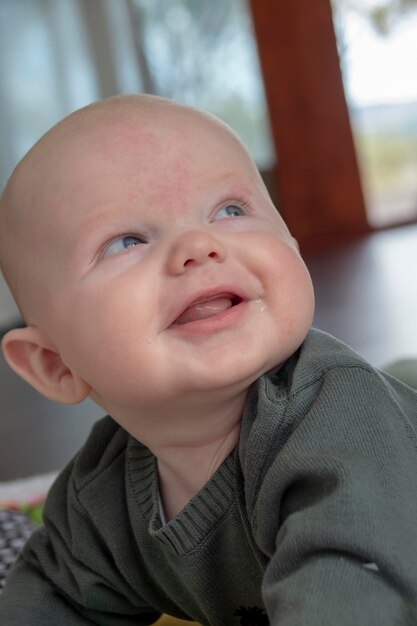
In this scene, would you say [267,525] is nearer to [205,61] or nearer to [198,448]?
[198,448]

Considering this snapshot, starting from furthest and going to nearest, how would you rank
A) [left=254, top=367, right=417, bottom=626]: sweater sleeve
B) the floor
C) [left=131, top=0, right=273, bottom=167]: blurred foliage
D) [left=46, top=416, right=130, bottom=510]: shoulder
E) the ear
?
[left=131, top=0, right=273, bottom=167]: blurred foliage < the floor < [left=46, top=416, right=130, bottom=510]: shoulder < the ear < [left=254, top=367, right=417, bottom=626]: sweater sleeve

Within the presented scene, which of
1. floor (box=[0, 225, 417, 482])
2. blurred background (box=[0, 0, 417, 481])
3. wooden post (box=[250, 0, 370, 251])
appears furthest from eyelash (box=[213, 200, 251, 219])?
wooden post (box=[250, 0, 370, 251])

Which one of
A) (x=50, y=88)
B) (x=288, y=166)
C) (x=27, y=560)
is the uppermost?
(x=27, y=560)

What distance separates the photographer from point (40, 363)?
2.81ft

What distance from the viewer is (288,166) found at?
4684mm

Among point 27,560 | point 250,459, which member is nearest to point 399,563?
point 250,459

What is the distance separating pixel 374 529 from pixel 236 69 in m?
4.34

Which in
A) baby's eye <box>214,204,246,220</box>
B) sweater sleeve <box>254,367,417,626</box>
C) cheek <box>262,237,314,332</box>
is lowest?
sweater sleeve <box>254,367,417,626</box>

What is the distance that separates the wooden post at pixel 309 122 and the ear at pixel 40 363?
3.73 metres

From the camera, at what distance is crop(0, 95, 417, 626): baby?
0.61 metres

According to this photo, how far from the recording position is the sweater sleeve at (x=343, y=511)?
58 cm

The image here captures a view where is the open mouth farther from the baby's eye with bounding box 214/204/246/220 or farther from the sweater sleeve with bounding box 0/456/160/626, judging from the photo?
the sweater sleeve with bounding box 0/456/160/626

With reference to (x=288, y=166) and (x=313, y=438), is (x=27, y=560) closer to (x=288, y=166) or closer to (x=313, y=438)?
(x=313, y=438)

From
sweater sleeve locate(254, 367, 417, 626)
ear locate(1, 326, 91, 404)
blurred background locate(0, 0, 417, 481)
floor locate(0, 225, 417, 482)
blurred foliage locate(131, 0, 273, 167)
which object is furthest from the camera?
blurred foliage locate(131, 0, 273, 167)
